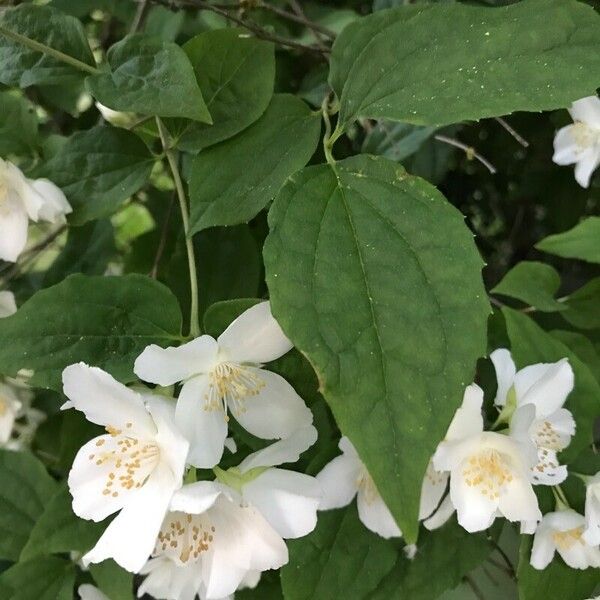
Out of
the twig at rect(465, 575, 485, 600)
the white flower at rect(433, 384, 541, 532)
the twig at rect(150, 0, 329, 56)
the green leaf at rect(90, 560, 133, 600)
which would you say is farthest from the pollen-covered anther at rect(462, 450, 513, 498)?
the twig at rect(150, 0, 329, 56)

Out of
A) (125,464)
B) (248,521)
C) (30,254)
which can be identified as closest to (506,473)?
(248,521)

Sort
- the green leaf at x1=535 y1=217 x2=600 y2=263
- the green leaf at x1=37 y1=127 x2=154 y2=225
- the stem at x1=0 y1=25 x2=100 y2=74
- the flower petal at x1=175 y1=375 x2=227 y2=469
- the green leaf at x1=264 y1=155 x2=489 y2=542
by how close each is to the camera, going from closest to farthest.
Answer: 1. the green leaf at x1=264 y1=155 x2=489 y2=542
2. the flower petal at x1=175 y1=375 x2=227 y2=469
3. the stem at x1=0 y1=25 x2=100 y2=74
4. the green leaf at x1=37 y1=127 x2=154 y2=225
5. the green leaf at x1=535 y1=217 x2=600 y2=263

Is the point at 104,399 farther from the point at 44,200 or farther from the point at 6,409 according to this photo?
the point at 6,409

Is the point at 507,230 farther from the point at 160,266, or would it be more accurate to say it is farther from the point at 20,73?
the point at 20,73

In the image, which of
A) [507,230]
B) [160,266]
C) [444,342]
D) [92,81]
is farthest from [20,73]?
[507,230]

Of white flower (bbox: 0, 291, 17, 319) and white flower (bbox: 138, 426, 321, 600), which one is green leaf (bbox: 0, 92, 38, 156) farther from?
white flower (bbox: 138, 426, 321, 600)

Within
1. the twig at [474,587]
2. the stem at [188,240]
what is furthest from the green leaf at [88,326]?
the twig at [474,587]
